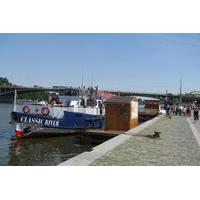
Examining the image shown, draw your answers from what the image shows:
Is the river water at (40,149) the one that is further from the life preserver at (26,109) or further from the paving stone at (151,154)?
the paving stone at (151,154)

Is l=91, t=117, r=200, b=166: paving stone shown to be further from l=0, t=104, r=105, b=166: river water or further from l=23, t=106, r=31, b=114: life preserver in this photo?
l=23, t=106, r=31, b=114: life preserver

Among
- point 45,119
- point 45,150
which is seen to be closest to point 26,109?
point 45,119

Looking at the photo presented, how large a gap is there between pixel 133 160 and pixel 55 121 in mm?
15973

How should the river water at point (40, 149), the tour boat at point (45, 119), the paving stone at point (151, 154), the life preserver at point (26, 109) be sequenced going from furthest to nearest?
the life preserver at point (26, 109)
the tour boat at point (45, 119)
the river water at point (40, 149)
the paving stone at point (151, 154)

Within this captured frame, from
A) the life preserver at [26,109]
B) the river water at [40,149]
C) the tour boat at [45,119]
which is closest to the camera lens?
the river water at [40,149]

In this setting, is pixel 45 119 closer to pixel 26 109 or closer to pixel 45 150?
pixel 26 109

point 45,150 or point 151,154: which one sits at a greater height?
point 151,154

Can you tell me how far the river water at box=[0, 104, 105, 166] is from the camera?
17.8 metres

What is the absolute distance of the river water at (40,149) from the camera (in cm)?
1775

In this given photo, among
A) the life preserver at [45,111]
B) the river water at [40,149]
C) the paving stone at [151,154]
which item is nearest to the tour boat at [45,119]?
the life preserver at [45,111]

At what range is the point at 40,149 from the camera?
71.2ft
